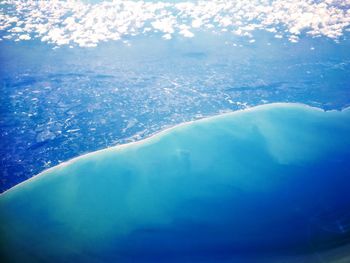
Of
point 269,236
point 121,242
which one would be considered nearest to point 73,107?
point 121,242

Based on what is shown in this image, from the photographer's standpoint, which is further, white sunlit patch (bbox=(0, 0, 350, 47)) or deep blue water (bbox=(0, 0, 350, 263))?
white sunlit patch (bbox=(0, 0, 350, 47))

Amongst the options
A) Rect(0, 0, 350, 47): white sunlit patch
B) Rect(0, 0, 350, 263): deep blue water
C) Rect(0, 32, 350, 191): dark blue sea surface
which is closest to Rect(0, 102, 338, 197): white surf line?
Rect(0, 0, 350, 263): deep blue water

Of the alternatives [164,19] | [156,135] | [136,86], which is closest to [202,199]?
[156,135]

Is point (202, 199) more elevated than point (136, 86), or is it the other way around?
point (136, 86)

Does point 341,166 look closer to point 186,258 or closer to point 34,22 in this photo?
point 186,258

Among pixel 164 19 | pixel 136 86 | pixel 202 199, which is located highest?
pixel 164 19

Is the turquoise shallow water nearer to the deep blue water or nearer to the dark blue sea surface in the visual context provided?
the deep blue water

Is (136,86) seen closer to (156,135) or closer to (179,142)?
(156,135)
